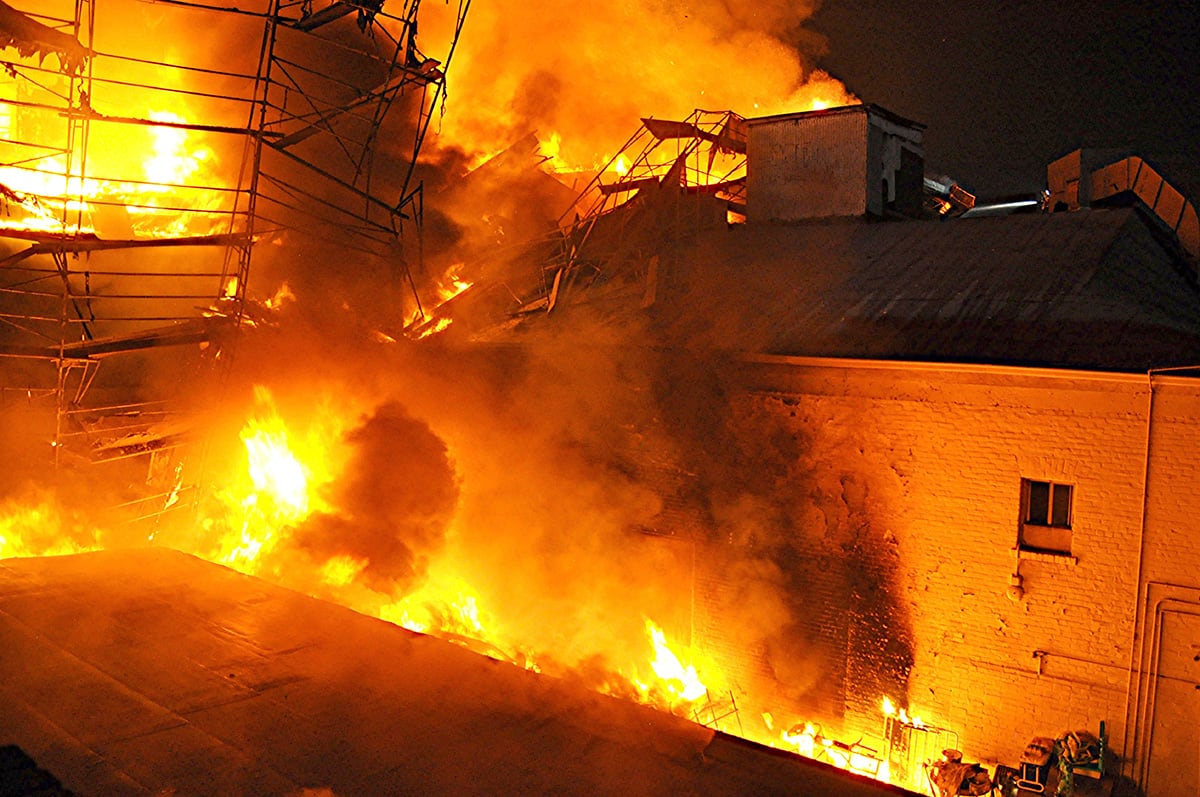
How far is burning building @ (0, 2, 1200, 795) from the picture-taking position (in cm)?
1028

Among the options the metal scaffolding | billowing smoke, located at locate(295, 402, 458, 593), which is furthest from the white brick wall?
the metal scaffolding

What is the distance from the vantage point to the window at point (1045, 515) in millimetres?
10805

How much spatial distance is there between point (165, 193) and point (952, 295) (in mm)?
16195

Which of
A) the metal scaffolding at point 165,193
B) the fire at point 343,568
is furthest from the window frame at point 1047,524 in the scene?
the fire at point 343,568

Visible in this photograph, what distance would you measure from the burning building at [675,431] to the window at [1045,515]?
0.06m

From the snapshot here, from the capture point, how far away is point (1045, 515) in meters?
11.0

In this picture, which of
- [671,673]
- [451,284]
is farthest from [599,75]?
[671,673]

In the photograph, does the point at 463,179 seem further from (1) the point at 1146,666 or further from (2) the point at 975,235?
(1) the point at 1146,666

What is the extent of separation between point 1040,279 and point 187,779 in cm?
1158

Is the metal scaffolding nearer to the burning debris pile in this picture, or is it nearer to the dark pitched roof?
the burning debris pile

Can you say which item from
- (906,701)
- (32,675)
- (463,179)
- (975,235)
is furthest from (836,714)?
(463,179)

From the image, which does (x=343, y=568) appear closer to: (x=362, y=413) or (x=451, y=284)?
(x=362, y=413)

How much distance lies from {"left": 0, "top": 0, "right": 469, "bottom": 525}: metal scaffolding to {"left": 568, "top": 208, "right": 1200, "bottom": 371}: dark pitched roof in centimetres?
578

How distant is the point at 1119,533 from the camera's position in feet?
33.9
